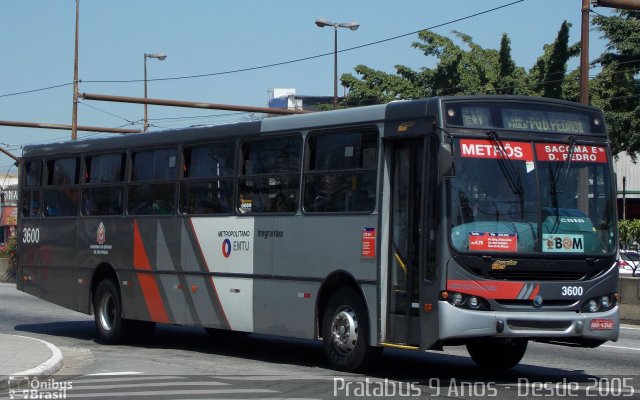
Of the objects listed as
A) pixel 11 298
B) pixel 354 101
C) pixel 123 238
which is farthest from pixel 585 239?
pixel 354 101

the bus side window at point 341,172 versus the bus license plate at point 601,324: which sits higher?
the bus side window at point 341,172

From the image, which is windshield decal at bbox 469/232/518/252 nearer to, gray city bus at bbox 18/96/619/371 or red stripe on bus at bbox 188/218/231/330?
gray city bus at bbox 18/96/619/371

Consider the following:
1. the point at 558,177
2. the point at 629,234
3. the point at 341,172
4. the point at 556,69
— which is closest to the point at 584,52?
the point at 629,234

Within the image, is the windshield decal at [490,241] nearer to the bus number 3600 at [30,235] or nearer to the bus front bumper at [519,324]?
the bus front bumper at [519,324]

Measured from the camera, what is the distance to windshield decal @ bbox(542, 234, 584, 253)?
11.9 m

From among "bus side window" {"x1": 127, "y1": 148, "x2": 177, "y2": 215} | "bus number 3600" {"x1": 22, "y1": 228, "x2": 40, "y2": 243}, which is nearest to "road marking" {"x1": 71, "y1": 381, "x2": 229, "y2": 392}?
"bus side window" {"x1": 127, "y1": 148, "x2": 177, "y2": 215}

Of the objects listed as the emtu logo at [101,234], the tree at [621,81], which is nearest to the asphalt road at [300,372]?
the emtu logo at [101,234]

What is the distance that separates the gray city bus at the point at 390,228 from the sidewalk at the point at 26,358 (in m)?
2.05

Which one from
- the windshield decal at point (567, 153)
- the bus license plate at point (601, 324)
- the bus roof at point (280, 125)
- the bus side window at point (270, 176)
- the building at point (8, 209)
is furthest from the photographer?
the building at point (8, 209)

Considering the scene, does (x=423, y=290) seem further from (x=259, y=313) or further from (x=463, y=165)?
(x=259, y=313)

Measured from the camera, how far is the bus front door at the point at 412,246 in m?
11.9

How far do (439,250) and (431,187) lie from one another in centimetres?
74

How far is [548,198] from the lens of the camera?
12039 mm

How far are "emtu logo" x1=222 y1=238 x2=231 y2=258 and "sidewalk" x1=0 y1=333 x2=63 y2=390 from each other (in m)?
2.68
